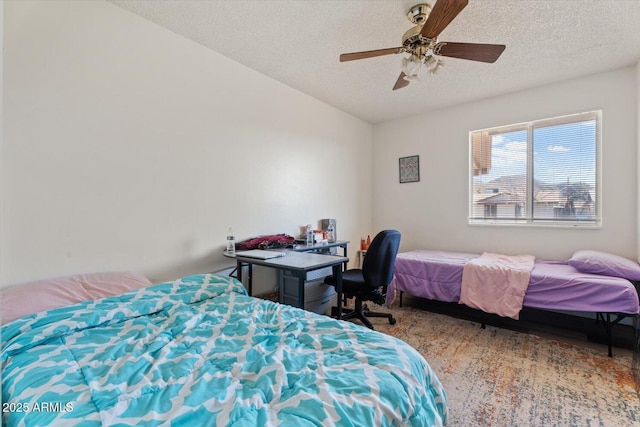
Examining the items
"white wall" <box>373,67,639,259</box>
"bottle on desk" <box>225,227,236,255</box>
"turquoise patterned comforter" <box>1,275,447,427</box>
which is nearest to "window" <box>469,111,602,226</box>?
"white wall" <box>373,67,639,259</box>

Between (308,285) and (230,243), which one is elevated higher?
(230,243)

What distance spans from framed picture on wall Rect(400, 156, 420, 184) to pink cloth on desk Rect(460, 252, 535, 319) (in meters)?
1.65

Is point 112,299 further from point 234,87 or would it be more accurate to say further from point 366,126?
point 366,126

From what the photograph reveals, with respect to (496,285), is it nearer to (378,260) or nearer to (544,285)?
(544,285)

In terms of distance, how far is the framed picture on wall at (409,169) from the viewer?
4410 mm

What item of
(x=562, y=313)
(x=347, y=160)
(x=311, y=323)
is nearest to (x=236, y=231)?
(x=311, y=323)

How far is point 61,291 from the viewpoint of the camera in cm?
173

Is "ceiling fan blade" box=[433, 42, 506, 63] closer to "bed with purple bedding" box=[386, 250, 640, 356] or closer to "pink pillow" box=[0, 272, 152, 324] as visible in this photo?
"bed with purple bedding" box=[386, 250, 640, 356]

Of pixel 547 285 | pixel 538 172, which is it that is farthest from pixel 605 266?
pixel 538 172

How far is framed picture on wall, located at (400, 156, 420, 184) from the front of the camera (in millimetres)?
4410

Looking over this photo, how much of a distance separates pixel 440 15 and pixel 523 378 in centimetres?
244

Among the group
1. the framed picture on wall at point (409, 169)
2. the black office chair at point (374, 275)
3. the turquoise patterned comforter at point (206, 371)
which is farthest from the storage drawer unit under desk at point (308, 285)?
the framed picture on wall at point (409, 169)

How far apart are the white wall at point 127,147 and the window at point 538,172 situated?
252cm

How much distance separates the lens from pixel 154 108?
2.38 metres
